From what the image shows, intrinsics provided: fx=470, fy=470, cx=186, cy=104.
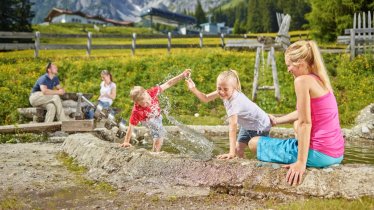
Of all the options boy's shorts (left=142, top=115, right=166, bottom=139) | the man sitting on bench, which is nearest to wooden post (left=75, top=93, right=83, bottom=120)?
the man sitting on bench

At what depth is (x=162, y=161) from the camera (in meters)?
5.61

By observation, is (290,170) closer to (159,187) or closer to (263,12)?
(159,187)

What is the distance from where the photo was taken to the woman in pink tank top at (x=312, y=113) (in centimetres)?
437

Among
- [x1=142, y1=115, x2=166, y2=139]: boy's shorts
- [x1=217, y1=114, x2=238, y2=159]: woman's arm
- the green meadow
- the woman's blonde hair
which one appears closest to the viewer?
the woman's blonde hair

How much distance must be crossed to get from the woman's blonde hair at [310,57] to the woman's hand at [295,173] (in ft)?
2.64

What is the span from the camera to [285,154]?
16.0 feet

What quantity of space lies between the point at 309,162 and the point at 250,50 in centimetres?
2398

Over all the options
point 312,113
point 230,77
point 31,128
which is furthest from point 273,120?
point 31,128

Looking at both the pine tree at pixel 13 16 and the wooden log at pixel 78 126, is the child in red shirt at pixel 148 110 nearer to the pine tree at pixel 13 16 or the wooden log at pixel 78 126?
the wooden log at pixel 78 126

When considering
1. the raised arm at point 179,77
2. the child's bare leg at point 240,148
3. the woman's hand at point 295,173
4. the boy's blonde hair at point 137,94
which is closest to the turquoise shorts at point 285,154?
the woman's hand at point 295,173

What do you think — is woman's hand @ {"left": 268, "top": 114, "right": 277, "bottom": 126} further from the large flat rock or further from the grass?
the grass

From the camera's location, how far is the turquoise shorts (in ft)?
15.2

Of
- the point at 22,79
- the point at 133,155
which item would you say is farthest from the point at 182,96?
the point at 133,155

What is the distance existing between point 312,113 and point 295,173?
626 mm
